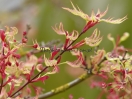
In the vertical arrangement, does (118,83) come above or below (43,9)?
below

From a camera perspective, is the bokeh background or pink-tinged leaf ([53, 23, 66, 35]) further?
the bokeh background

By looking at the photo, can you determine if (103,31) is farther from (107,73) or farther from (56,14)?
(107,73)

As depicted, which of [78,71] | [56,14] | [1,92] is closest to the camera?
[1,92]

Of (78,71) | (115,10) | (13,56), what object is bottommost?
(78,71)

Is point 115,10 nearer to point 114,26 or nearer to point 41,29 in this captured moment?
point 114,26

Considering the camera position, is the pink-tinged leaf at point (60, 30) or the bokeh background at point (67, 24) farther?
the bokeh background at point (67, 24)

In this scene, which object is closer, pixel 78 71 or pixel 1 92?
pixel 1 92

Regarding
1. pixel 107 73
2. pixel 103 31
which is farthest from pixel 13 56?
pixel 103 31

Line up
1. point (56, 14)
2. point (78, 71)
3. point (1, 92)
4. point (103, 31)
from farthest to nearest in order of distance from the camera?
point (56, 14) < point (103, 31) < point (78, 71) < point (1, 92)

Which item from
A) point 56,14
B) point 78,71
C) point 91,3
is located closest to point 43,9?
point 56,14

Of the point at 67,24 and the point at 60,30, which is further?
the point at 67,24
